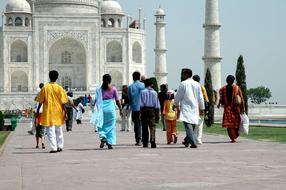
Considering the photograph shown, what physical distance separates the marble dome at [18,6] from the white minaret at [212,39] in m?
25.5

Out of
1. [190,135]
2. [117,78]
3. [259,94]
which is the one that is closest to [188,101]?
[190,135]

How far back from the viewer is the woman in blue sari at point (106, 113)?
11.6m

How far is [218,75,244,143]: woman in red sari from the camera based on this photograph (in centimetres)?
1316

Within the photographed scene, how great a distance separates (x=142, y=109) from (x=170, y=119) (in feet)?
3.83

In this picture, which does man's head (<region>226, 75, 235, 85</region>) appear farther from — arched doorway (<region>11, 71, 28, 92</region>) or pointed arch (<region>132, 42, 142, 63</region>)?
pointed arch (<region>132, 42, 142, 63</region>)

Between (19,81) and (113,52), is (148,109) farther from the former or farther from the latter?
(113,52)

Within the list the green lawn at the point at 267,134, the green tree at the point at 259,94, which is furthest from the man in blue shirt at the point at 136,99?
the green tree at the point at 259,94

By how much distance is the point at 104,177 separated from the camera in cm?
718

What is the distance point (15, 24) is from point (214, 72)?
2636cm

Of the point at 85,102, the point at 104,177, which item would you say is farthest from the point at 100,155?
the point at 85,102

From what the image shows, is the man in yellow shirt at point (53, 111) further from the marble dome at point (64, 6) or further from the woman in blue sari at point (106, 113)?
the marble dome at point (64, 6)

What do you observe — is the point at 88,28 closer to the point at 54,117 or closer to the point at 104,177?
the point at 54,117

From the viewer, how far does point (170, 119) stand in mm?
13305

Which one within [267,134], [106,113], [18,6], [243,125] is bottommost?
[267,134]
